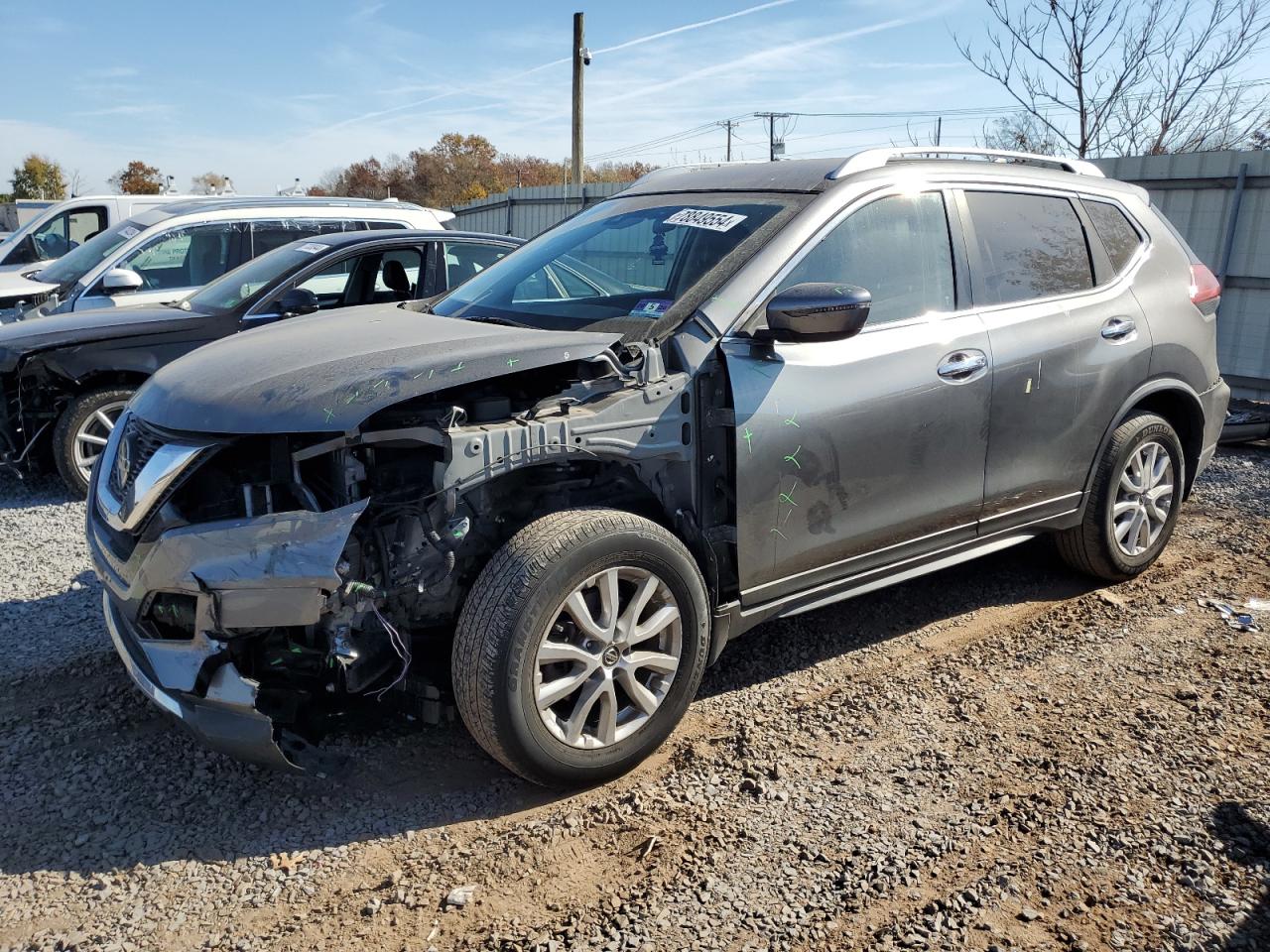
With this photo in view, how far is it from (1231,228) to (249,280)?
8.72m

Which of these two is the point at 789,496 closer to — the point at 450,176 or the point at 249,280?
the point at 249,280

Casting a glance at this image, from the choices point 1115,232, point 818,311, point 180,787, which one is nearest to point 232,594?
point 180,787

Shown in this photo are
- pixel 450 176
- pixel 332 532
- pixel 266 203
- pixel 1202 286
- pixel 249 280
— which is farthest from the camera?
pixel 450 176

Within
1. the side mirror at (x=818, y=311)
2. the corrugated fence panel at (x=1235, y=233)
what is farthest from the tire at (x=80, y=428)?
the corrugated fence panel at (x=1235, y=233)

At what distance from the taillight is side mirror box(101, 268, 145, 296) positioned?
715 centimetres

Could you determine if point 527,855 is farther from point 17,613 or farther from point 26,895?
point 17,613

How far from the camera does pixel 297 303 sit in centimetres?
634

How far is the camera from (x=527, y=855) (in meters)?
2.84

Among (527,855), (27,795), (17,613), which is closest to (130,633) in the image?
(27,795)

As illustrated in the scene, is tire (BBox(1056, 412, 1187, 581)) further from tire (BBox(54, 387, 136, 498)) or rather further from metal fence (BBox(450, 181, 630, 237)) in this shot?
metal fence (BBox(450, 181, 630, 237))

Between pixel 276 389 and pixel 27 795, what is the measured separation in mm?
1529

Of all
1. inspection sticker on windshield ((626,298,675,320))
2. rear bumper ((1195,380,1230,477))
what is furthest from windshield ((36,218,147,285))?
rear bumper ((1195,380,1230,477))

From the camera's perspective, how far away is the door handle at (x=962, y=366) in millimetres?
3770

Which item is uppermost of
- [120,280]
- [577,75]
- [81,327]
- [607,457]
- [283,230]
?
[577,75]
